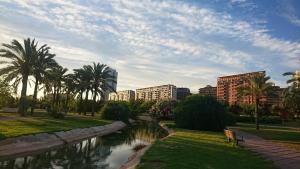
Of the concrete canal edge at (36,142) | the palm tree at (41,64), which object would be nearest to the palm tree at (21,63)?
the palm tree at (41,64)

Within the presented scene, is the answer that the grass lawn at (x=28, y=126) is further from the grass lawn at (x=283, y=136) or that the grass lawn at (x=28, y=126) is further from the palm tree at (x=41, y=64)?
the grass lawn at (x=283, y=136)

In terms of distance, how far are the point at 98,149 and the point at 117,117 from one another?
37.5 meters

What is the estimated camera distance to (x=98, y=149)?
2495 cm

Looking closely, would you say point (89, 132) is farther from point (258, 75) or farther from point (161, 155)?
point (258, 75)

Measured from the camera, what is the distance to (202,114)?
142 feet

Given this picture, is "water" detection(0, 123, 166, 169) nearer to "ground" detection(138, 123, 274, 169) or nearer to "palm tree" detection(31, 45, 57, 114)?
"ground" detection(138, 123, 274, 169)

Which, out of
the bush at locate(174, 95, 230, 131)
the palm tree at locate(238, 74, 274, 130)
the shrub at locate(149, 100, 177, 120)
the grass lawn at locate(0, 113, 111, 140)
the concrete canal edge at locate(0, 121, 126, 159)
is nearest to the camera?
the concrete canal edge at locate(0, 121, 126, 159)

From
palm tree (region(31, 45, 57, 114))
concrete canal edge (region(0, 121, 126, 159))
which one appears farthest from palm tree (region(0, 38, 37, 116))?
concrete canal edge (region(0, 121, 126, 159))

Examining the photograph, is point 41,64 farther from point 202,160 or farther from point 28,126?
point 202,160

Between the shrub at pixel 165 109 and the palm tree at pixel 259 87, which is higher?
the palm tree at pixel 259 87

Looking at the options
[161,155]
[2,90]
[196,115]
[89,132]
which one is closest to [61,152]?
[161,155]

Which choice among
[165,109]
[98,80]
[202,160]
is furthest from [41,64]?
[202,160]

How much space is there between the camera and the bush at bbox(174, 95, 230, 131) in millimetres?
43000

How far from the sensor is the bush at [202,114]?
43000 mm
